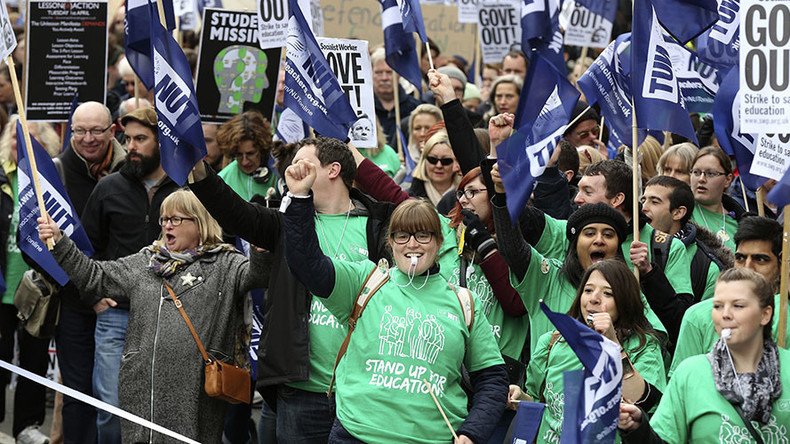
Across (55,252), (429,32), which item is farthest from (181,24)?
(55,252)

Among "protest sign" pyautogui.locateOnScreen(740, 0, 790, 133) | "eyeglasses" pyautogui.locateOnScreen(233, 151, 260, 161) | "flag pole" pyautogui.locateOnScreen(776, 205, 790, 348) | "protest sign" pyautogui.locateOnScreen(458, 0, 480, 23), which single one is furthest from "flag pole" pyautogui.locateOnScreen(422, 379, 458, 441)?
"protest sign" pyautogui.locateOnScreen(458, 0, 480, 23)

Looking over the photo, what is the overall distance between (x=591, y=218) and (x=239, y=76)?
4292 mm

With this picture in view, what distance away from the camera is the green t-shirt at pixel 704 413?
5911mm

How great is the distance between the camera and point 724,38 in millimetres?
9523

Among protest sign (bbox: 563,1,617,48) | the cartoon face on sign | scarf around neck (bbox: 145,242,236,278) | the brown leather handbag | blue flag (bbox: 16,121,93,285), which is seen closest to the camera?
the brown leather handbag

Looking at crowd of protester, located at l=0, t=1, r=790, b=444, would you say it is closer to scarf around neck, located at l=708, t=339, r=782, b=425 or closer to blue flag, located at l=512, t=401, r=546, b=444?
scarf around neck, located at l=708, t=339, r=782, b=425

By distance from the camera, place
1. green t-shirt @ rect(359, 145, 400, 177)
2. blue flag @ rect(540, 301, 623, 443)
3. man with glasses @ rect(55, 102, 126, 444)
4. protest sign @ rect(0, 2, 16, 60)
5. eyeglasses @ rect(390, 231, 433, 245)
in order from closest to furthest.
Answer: blue flag @ rect(540, 301, 623, 443), eyeglasses @ rect(390, 231, 433, 245), protest sign @ rect(0, 2, 16, 60), man with glasses @ rect(55, 102, 126, 444), green t-shirt @ rect(359, 145, 400, 177)

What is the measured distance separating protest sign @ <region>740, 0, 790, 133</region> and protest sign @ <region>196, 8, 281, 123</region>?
4.85 meters

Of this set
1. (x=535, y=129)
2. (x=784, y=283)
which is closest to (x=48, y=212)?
(x=535, y=129)

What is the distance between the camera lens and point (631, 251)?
7.42 meters

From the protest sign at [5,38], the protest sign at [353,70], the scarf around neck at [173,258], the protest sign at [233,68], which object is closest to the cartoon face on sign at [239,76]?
the protest sign at [233,68]

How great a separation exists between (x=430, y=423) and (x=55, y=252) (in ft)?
9.24

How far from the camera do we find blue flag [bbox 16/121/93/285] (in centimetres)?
881

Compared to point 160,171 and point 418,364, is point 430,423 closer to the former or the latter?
point 418,364
